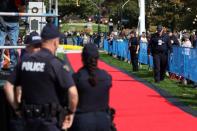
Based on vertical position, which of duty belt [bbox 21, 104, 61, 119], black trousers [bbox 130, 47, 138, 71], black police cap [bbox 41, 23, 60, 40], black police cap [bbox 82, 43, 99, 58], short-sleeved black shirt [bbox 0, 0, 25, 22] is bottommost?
black trousers [bbox 130, 47, 138, 71]

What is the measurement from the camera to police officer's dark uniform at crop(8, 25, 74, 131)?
6445mm

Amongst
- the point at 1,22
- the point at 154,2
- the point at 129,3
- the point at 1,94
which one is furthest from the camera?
the point at 129,3

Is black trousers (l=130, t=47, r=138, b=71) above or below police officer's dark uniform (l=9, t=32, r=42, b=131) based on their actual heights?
below

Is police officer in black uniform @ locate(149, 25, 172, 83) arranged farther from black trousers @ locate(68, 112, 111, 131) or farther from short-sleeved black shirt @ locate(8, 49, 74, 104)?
short-sleeved black shirt @ locate(8, 49, 74, 104)

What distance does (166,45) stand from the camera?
68.0 ft

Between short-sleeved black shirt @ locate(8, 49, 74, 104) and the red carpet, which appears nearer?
short-sleeved black shirt @ locate(8, 49, 74, 104)

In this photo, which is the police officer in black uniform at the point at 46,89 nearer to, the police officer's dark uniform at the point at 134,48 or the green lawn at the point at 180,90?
the green lawn at the point at 180,90

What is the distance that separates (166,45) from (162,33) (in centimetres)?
41

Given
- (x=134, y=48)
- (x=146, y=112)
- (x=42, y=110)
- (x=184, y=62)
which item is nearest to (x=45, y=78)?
(x=42, y=110)

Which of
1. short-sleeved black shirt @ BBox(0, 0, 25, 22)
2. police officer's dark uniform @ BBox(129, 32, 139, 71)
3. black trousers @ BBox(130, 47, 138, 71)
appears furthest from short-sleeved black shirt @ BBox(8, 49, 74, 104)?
police officer's dark uniform @ BBox(129, 32, 139, 71)

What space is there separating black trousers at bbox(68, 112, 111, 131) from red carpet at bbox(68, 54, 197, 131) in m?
5.08

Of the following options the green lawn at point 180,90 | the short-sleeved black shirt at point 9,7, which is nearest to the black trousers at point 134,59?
the green lawn at point 180,90

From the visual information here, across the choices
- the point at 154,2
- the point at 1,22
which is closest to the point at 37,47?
the point at 1,22

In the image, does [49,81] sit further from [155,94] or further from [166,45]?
[166,45]
